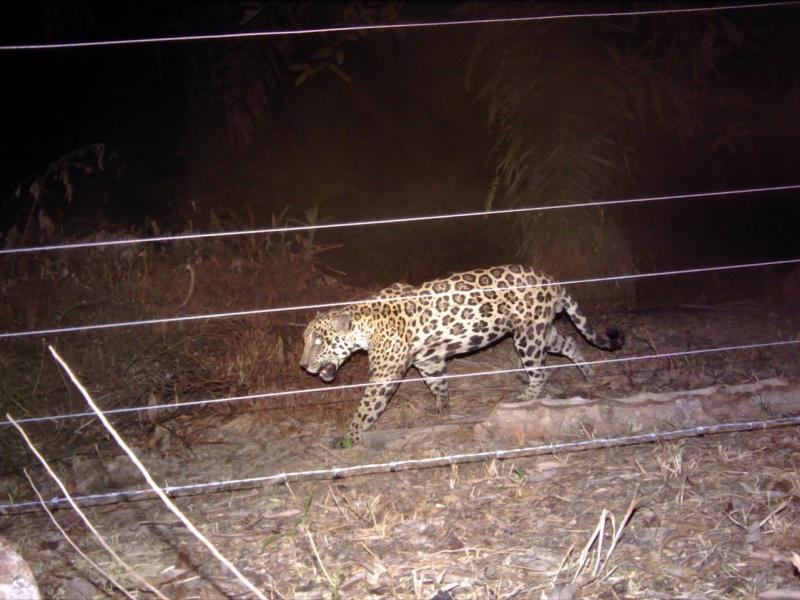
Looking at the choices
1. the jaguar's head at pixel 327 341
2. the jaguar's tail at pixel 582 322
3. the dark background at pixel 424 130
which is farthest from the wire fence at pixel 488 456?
the dark background at pixel 424 130

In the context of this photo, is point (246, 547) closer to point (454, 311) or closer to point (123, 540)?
point (123, 540)

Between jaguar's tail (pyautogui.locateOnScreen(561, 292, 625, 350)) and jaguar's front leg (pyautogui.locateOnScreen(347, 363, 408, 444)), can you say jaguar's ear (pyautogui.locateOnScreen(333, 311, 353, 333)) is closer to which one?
jaguar's front leg (pyautogui.locateOnScreen(347, 363, 408, 444))

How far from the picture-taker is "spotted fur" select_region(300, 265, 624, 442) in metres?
5.77

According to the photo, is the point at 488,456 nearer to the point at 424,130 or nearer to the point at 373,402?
the point at 373,402

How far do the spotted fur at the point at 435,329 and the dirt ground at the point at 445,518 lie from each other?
1.14 feet

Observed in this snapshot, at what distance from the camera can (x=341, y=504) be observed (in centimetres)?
428

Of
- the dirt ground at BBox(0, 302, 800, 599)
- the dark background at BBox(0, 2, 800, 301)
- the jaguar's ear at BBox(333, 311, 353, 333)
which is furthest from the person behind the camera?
the dark background at BBox(0, 2, 800, 301)

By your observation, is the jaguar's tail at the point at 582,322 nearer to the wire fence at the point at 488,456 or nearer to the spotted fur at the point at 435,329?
the spotted fur at the point at 435,329

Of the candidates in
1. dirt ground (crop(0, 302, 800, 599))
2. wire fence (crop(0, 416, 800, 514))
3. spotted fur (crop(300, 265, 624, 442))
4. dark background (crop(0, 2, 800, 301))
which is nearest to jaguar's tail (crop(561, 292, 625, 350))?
spotted fur (crop(300, 265, 624, 442))

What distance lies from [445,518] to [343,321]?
1.95m

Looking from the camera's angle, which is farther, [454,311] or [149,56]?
[149,56]

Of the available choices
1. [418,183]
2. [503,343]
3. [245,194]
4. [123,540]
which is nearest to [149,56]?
[245,194]

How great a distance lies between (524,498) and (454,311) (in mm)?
1900

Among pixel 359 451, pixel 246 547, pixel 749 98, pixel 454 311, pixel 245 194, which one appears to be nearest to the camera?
pixel 246 547
